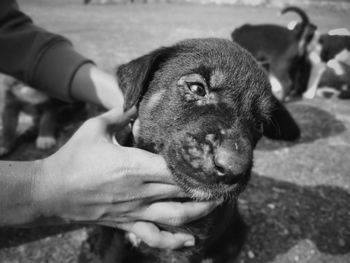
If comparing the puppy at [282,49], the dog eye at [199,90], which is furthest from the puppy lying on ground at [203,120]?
the puppy at [282,49]

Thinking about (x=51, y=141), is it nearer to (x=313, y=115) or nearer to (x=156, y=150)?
(x=156, y=150)

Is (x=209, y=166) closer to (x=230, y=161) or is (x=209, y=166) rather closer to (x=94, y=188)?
(x=230, y=161)

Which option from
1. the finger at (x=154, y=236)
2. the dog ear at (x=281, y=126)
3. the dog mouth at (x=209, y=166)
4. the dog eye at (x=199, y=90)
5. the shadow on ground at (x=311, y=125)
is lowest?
the shadow on ground at (x=311, y=125)

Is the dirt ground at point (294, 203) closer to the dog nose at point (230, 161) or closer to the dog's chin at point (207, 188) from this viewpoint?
the dog's chin at point (207, 188)

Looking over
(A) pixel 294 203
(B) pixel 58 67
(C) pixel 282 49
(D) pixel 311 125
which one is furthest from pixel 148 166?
(C) pixel 282 49

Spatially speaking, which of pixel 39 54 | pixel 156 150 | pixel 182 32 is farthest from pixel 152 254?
pixel 182 32

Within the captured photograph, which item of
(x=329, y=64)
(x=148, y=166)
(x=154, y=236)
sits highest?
(x=148, y=166)

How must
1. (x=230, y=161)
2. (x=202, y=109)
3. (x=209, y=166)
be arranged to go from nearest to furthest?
1. (x=230, y=161)
2. (x=209, y=166)
3. (x=202, y=109)

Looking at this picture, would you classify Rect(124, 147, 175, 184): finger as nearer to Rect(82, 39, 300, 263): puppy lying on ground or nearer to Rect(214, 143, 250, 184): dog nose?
Rect(82, 39, 300, 263): puppy lying on ground
